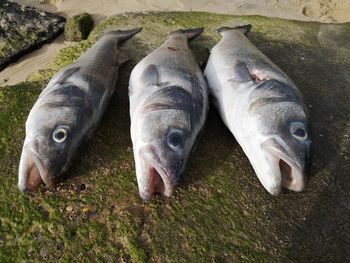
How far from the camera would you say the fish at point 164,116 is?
3725 mm

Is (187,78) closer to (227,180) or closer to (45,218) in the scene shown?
(227,180)

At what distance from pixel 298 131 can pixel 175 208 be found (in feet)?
4.58

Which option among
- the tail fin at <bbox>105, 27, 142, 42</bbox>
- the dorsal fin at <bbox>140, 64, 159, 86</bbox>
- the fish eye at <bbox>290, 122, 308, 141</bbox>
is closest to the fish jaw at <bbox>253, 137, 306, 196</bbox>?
the fish eye at <bbox>290, 122, 308, 141</bbox>

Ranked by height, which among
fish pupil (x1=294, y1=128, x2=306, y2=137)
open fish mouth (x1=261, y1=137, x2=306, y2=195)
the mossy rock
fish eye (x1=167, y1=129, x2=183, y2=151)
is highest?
fish eye (x1=167, y1=129, x2=183, y2=151)

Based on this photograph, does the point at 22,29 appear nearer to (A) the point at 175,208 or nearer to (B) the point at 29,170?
(B) the point at 29,170

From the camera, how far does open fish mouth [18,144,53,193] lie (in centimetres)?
377

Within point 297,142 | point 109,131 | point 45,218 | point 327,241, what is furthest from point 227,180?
point 45,218

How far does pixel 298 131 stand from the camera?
13.0ft

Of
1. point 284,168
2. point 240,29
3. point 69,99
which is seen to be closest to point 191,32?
point 240,29

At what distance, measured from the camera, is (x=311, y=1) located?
29.9 ft

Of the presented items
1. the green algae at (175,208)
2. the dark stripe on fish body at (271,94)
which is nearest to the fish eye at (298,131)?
the dark stripe on fish body at (271,94)

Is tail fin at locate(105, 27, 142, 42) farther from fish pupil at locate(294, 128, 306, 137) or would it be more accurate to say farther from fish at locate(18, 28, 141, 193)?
fish pupil at locate(294, 128, 306, 137)

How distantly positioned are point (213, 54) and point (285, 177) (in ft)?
6.76

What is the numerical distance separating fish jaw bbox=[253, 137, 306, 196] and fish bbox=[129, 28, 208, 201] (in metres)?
0.72
